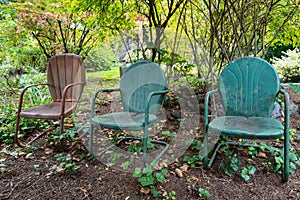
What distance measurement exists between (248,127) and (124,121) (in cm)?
95

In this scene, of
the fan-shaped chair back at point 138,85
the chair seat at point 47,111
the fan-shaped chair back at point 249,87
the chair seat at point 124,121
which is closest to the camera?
the chair seat at point 124,121

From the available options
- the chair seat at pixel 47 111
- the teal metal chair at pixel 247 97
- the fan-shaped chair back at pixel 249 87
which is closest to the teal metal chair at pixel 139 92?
the chair seat at pixel 47 111

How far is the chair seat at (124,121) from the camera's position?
1.83 metres

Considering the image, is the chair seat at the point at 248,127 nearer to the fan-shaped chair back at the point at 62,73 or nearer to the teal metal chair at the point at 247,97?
the teal metal chair at the point at 247,97

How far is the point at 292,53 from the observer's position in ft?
18.7

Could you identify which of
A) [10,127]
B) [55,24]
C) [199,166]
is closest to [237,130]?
[199,166]

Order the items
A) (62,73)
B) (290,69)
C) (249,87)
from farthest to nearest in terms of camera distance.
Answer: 1. (290,69)
2. (62,73)
3. (249,87)

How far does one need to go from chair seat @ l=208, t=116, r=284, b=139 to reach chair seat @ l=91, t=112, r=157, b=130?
536 mm

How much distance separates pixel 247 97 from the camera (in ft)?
6.95

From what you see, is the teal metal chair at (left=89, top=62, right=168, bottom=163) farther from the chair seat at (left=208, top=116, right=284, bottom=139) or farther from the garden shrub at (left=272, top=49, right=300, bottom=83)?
the garden shrub at (left=272, top=49, right=300, bottom=83)

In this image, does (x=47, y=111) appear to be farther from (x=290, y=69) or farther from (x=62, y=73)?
(x=290, y=69)

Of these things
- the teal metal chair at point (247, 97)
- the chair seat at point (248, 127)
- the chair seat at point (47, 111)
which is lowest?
the chair seat at point (47, 111)

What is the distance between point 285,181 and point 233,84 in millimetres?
870

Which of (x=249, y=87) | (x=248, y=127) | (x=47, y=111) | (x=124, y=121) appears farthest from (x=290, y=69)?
(x=47, y=111)
